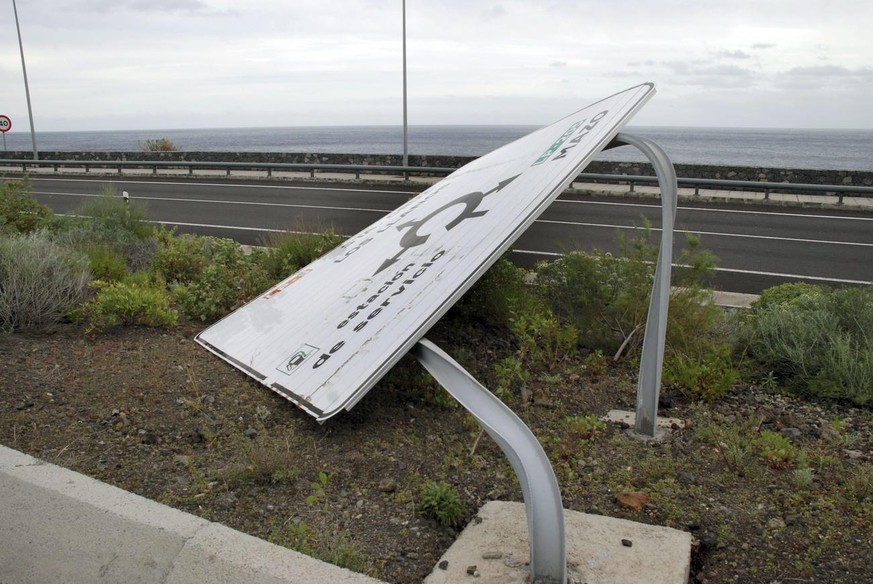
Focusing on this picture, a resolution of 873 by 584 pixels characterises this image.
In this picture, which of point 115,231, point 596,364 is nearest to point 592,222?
point 115,231

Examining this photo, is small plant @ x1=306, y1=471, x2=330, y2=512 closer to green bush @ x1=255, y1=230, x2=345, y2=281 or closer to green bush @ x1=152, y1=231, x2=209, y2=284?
green bush @ x1=255, y1=230, x2=345, y2=281

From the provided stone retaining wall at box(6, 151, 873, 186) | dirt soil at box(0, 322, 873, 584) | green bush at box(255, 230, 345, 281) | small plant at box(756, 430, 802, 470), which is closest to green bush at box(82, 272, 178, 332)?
dirt soil at box(0, 322, 873, 584)

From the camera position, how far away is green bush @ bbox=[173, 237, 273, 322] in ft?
23.8

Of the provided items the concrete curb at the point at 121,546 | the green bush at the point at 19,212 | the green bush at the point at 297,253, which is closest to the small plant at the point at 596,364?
the green bush at the point at 297,253

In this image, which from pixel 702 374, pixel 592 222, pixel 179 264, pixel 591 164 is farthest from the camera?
pixel 591 164

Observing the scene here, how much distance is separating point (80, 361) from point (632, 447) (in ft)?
13.8

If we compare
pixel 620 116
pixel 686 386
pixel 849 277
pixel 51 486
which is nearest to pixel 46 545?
pixel 51 486

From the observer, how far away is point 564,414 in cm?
548

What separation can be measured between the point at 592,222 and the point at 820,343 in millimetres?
10799

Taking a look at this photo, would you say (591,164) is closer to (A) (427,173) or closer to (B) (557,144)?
(A) (427,173)

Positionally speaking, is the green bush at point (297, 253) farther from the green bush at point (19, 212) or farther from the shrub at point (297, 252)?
the green bush at point (19, 212)

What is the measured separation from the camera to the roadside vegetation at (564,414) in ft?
13.1

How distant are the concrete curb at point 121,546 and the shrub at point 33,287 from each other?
9.86 ft

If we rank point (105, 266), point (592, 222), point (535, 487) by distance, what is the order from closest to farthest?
point (535, 487) < point (105, 266) < point (592, 222)
